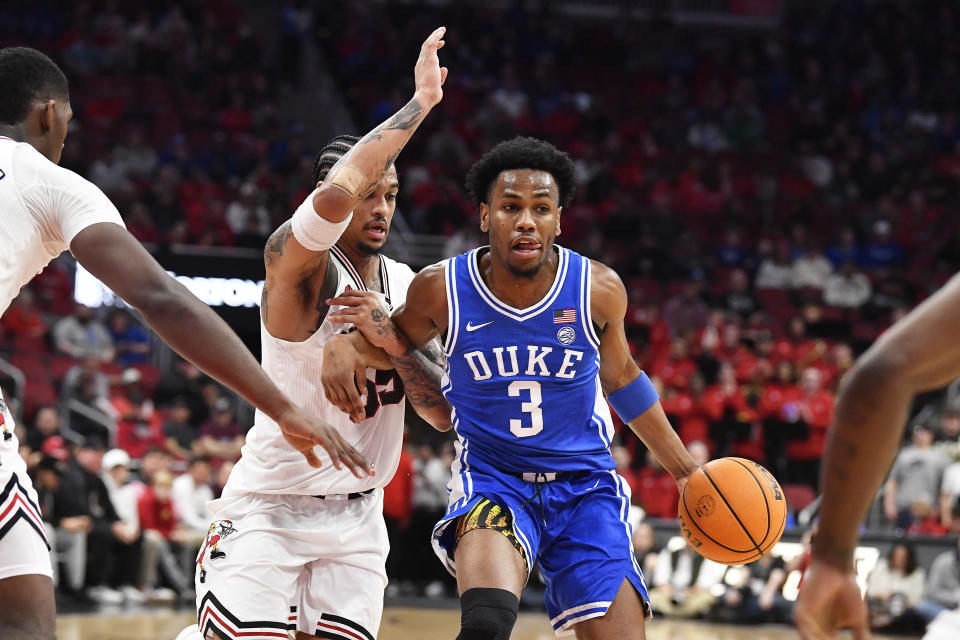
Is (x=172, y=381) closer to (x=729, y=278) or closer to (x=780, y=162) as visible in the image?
(x=729, y=278)

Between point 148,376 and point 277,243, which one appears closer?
point 277,243

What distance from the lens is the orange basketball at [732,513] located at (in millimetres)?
4613

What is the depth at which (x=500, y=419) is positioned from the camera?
14.8ft

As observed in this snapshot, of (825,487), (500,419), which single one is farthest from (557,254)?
(825,487)

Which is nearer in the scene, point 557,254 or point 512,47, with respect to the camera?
point 557,254

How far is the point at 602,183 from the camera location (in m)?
19.5

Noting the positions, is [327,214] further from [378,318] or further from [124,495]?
[124,495]

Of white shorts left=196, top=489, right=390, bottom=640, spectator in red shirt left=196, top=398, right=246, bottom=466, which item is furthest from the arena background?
white shorts left=196, top=489, right=390, bottom=640

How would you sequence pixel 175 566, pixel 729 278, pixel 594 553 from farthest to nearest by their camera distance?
1. pixel 729 278
2. pixel 175 566
3. pixel 594 553

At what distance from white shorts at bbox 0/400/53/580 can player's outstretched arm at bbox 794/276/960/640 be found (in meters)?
2.15

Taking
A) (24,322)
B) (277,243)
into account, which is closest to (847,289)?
(24,322)

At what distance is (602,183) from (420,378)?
15.1 meters

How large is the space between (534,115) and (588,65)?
9.32 feet

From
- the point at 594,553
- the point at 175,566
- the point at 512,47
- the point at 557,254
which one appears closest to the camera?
the point at 594,553
